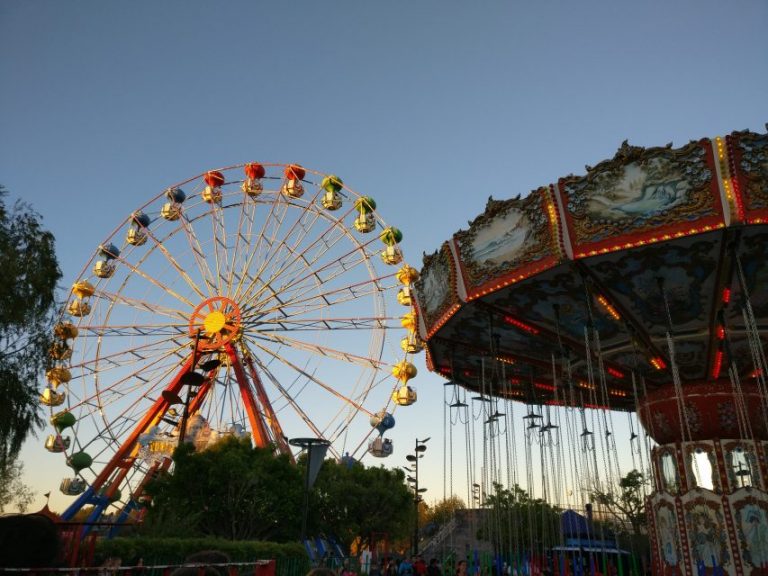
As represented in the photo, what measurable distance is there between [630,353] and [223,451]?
14.0 meters

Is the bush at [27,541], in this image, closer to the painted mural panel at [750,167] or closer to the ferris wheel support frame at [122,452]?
the painted mural panel at [750,167]

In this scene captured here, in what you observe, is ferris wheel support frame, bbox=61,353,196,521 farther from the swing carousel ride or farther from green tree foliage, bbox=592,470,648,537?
green tree foliage, bbox=592,470,648,537

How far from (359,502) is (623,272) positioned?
20.7 m

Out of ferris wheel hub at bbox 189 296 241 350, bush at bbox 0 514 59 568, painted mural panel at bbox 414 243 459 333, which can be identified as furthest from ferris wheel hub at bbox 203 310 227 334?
bush at bbox 0 514 59 568

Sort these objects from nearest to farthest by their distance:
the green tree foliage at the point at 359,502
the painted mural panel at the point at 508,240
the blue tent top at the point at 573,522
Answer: the painted mural panel at the point at 508,240
the green tree foliage at the point at 359,502
the blue tent top at the point at 573,522

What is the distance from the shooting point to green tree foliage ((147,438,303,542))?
756 inches

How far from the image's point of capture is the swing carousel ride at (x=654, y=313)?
24.5ft

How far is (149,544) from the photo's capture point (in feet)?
33.5

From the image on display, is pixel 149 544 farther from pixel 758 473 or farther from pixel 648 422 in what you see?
pixel 758 473

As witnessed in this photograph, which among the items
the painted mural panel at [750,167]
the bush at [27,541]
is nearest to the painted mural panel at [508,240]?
the painted mural panel at [750,167]

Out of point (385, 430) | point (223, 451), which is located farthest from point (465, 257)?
point (223, 451)

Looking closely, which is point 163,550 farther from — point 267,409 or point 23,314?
point 267,409

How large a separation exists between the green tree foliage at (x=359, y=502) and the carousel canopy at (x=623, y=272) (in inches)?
580

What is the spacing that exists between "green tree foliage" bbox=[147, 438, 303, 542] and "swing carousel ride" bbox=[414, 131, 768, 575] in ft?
31.7
